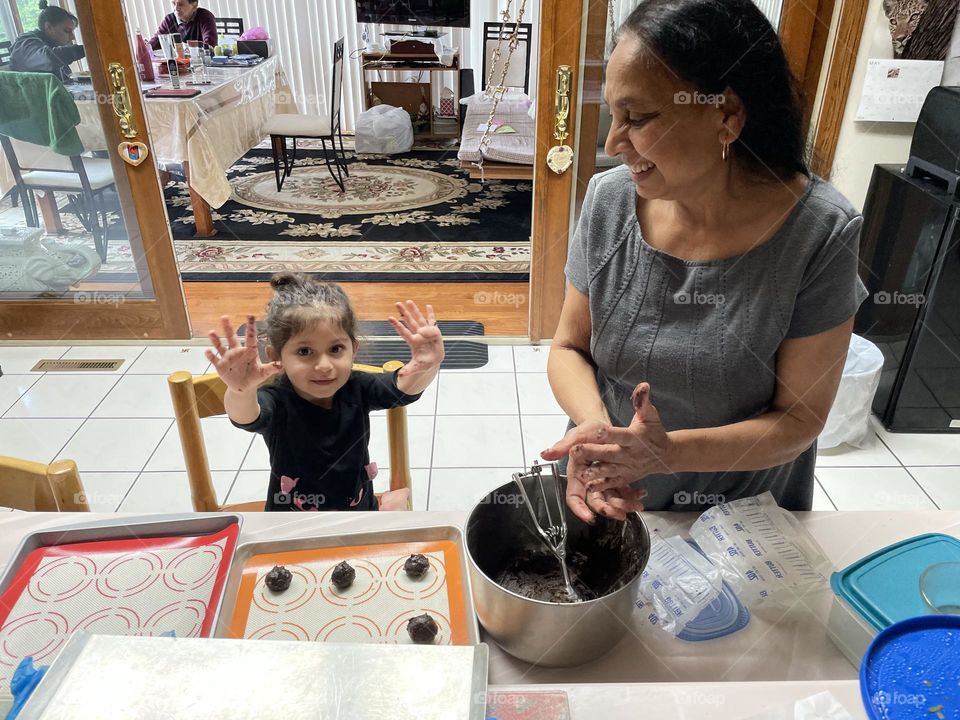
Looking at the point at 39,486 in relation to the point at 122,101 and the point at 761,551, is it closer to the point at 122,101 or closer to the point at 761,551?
the point at 761,551

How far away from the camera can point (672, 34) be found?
842 mm

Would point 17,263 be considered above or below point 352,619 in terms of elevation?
below

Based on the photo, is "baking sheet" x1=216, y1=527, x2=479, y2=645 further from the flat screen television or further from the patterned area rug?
the flat screen television

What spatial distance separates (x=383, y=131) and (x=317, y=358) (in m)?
5.13

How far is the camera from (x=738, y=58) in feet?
2.83

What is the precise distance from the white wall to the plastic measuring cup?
2.12 metres

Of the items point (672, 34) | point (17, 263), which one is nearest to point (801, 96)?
point (672, 34)

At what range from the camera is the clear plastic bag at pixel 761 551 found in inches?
34.1

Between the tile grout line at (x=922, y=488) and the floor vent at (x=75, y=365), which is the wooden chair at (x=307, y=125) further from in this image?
the tile grout line at (x=922, y=488)

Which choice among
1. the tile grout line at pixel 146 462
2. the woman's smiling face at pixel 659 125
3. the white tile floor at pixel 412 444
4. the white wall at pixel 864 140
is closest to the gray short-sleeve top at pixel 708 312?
the woman's smiling face at pixel 659 125

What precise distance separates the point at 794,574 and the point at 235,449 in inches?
80.0

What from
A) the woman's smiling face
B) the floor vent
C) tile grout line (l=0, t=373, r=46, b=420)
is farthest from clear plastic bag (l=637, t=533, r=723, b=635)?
the floor vent

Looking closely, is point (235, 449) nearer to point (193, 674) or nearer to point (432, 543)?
point (432, 543)

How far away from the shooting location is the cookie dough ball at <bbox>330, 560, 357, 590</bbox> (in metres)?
0.88
